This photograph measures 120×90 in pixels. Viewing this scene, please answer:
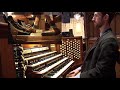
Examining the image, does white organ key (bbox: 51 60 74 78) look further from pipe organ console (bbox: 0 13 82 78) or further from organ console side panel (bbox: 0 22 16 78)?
organ console side panel (bbox: 0 22 16 78)

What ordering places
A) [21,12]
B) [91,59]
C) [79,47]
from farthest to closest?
[79,47] < [21,12] < [91,59]

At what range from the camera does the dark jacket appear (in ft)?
6.29

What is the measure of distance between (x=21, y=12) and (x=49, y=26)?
1.38ft

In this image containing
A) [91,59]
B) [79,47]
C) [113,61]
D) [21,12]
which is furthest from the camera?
[79,47]

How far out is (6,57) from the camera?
101 inches

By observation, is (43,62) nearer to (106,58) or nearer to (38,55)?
(38,55)

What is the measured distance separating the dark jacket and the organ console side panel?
3.31ft

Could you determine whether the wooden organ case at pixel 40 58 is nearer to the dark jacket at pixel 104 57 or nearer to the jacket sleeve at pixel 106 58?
the dark jacket at pixel 104 57

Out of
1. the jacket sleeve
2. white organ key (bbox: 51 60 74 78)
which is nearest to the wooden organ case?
white organ key (bbox: 51 60 74 78)

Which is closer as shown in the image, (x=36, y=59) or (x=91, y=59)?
(x=91, y=59)

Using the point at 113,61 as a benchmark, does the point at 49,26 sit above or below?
above
